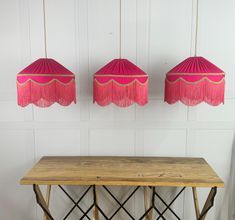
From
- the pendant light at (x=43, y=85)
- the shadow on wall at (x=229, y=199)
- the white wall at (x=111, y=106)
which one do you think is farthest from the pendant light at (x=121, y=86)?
the shadow on wall at (x=229, y=199)

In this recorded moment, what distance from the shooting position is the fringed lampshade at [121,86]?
1646 mm

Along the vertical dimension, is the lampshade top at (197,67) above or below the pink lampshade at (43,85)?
above

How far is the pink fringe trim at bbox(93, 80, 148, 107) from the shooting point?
165 centimetres

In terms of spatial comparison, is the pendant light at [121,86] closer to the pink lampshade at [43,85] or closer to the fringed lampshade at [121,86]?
the fringed lampshade at [121,86]

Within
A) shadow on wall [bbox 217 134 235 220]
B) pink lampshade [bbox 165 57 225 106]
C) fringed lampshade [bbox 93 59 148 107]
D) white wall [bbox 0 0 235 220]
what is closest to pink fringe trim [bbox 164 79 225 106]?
pink lampshade [bbox 165 57 225 106]

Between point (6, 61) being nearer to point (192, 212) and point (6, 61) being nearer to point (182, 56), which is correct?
point (182, 56)

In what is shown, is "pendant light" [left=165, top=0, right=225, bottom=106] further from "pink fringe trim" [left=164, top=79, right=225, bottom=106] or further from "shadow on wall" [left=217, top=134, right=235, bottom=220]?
"shadow on wall" [left=217, top=134, right=235, bottom=220]

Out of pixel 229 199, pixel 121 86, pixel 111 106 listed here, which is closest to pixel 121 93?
pixel 121 86

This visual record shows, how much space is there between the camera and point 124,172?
1737 mm

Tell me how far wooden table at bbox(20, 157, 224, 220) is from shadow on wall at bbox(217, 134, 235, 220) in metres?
0.36

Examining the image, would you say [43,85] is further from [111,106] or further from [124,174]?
[124,174]

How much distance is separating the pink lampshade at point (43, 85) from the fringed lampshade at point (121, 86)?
0.21 meters

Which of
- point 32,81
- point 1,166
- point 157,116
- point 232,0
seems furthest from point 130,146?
point 232,0

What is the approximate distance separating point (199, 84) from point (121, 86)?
19.9 inches
